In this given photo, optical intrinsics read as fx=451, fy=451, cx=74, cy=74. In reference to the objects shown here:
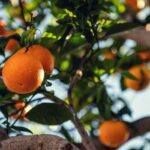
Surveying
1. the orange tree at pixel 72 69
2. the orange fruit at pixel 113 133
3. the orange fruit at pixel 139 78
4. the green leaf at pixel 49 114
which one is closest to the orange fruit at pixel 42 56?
the orange tree at pixel 72 69

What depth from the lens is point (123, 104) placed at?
6.58 ft

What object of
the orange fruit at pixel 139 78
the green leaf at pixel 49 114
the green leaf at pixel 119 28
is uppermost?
the green leaf at pixel 119 28

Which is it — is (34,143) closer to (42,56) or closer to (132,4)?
(42,56)

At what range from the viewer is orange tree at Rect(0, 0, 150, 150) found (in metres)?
1.07

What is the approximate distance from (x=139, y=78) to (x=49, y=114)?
2.62ft

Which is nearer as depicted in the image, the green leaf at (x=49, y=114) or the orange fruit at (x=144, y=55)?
the green leaf at (x=49, y=114)

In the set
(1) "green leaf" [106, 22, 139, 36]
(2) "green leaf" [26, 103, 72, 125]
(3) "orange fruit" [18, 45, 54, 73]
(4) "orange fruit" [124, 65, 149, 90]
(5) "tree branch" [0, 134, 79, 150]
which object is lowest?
(4) "orange fruit" [124, 65, 149, 90]

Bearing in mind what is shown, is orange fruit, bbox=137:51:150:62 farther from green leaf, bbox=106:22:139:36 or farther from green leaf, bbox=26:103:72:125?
green leaf, bbox=26:103:72:125

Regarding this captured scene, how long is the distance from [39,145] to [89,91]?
1.00m

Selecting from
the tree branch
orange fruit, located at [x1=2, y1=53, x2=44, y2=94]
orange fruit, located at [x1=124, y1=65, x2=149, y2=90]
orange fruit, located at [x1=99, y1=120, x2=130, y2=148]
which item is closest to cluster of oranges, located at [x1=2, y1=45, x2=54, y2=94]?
orange fruit, located at [x1=2, y1=53, x2=44, y2=94]

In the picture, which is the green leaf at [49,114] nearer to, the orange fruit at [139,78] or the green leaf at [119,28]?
the green leaf at [119,28]

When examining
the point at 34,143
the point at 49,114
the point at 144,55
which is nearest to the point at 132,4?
the point at 144,55

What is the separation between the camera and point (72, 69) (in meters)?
1.63

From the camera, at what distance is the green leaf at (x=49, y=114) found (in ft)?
4.41
